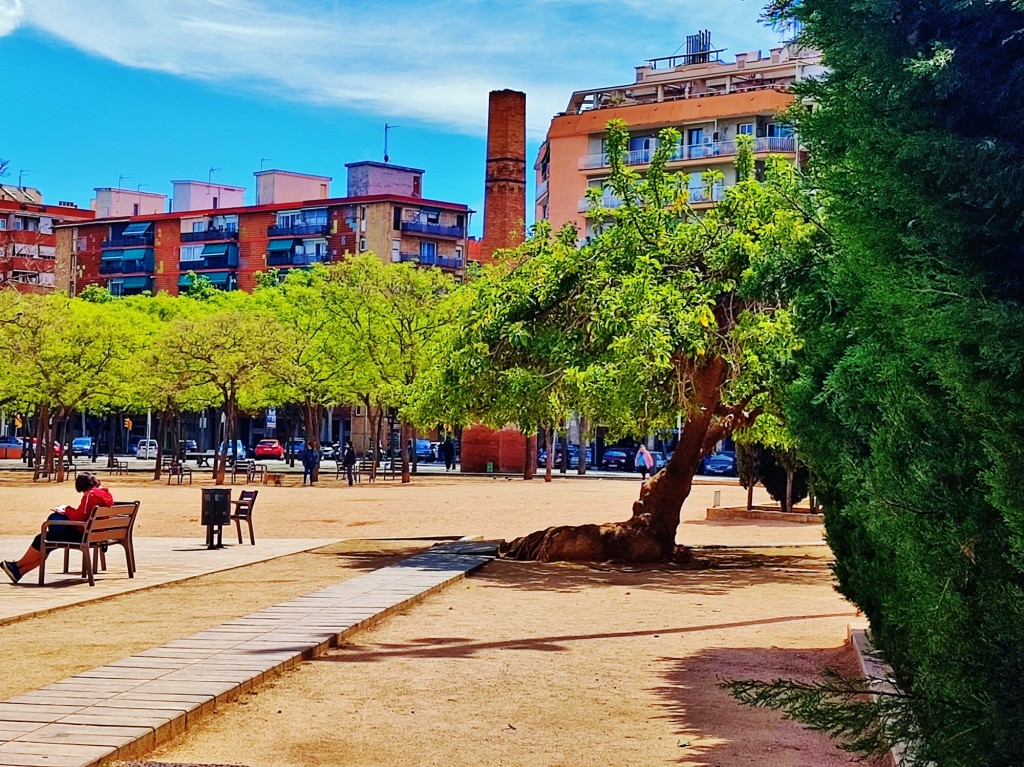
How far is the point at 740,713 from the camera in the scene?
26.5ft

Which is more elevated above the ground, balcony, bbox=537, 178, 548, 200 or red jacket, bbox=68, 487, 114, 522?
balcony, bbox=537, 178, 548, 200

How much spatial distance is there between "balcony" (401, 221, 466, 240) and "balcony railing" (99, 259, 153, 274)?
2412cm

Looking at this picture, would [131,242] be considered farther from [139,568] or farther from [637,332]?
[637,332]

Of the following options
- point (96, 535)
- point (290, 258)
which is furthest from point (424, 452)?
point (96, 535)

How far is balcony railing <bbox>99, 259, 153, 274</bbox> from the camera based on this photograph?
11475 cm

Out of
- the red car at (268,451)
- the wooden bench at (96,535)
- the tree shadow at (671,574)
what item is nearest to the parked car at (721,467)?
the red car at (268,451)

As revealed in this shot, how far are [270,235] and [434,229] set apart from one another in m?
13.4

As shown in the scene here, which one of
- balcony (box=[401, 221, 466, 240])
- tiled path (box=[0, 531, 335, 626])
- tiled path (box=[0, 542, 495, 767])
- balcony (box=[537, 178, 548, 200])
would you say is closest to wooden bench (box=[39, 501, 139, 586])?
tiled path (box=[0, 531, 335, 626])

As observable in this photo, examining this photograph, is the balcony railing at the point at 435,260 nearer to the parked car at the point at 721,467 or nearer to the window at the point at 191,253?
the window at the point at 191,253

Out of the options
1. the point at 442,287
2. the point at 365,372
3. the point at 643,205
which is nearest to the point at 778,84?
the point at 442,287

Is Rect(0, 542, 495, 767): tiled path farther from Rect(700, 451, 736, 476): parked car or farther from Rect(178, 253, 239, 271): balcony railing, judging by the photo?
Rect(178, 253, 239, 271): balcony railing

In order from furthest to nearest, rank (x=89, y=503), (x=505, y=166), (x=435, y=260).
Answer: (x=435, y=260) < (x=505, y=166) < (x=89, y=503)

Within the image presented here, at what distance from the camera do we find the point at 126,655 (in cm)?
941

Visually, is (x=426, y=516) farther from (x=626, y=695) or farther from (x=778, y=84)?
(x=778, y=84)
